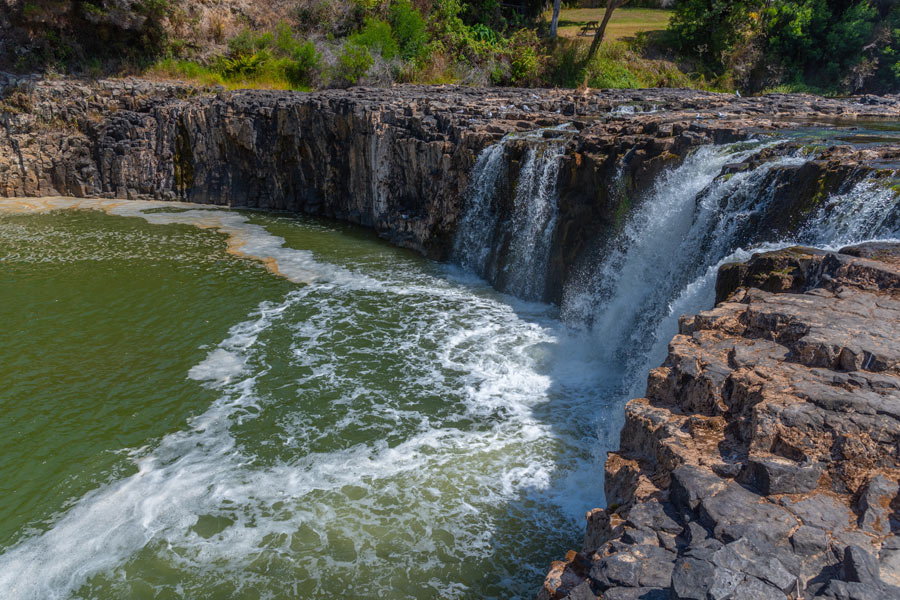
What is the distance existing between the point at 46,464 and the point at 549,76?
26.8 metres

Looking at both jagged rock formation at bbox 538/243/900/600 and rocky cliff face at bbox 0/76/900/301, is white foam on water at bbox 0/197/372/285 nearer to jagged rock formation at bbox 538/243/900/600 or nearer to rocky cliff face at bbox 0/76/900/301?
rocky cliff face at bbox 0/76/900/301

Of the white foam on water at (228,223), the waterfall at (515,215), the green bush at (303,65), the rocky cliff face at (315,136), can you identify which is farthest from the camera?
the green bush at (303,65)

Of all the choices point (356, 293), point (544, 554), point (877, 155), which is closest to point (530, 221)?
point (356, 293)

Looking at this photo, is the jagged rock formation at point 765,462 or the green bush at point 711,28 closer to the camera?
the jagged rock formation at point 765,462

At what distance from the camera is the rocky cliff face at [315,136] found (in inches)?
615

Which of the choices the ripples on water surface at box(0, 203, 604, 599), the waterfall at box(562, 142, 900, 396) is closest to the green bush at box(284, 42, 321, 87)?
the ripples on water surface at box(0, 203, 604, 599)

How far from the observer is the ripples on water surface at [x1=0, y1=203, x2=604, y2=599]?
6.10m

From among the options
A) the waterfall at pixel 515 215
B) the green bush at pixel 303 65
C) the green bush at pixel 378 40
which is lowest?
the waterfall at pixel 515 215

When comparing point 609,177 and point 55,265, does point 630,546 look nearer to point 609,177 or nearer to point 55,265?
point 609,177

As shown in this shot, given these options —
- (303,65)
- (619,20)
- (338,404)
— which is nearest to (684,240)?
(338,404)

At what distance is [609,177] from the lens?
11.6 m

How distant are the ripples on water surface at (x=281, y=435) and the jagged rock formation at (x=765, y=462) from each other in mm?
2133

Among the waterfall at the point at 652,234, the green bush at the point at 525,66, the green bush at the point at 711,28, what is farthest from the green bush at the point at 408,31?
the waterfall at the point at 652,234

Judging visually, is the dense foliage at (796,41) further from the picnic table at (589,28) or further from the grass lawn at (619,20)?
the picnic table at (589,28)
